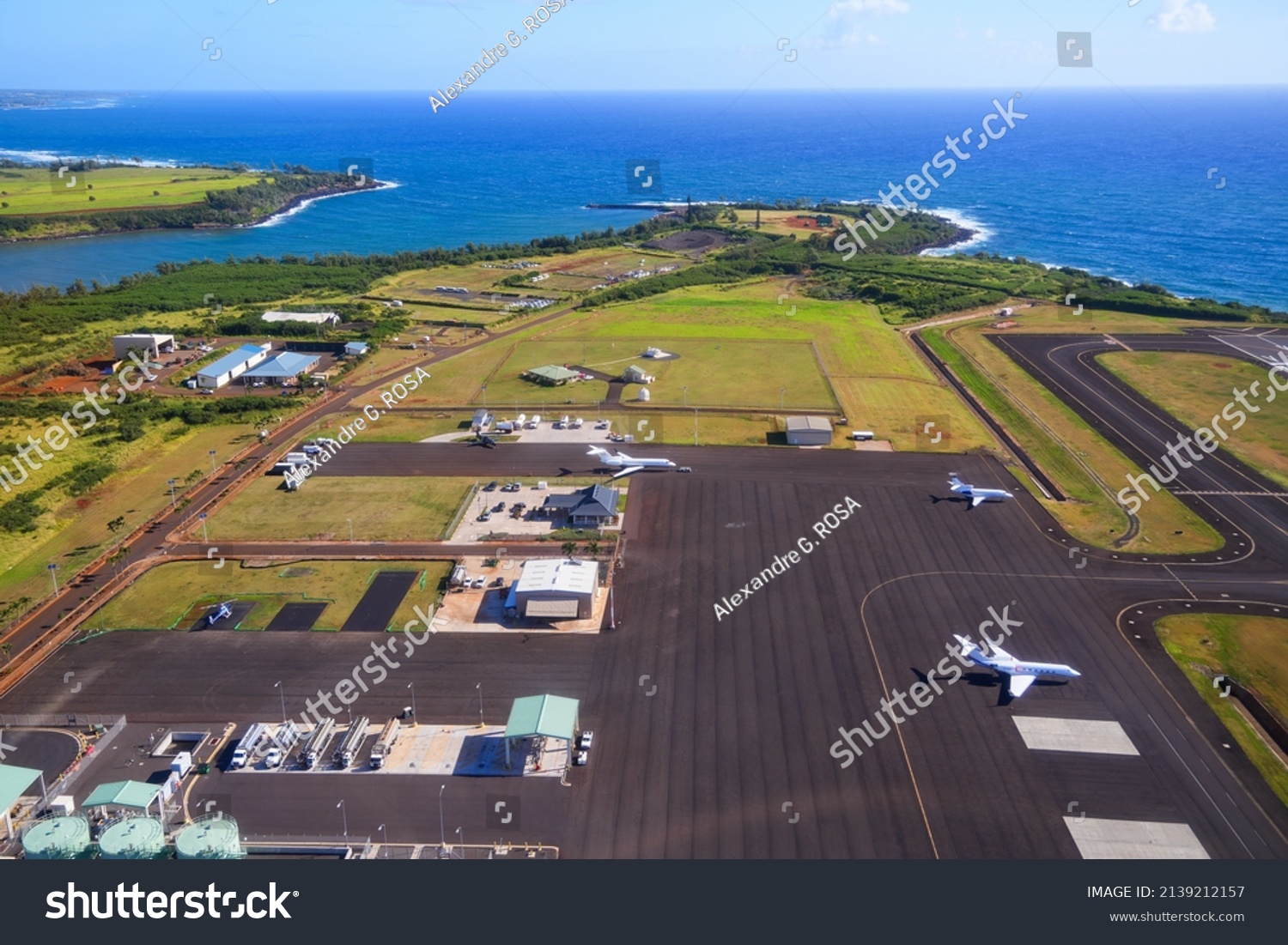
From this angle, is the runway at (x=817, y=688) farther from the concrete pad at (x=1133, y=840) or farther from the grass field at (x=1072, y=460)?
the grass field at (x=1072, y=460)

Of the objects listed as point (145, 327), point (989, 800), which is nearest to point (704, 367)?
point (989, 800)

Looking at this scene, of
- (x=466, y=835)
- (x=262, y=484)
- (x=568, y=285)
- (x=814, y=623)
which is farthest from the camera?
(x=568, y=285)

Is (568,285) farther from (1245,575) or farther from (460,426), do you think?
(1245,575)


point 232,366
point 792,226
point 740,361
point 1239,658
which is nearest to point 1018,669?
point 1239,658

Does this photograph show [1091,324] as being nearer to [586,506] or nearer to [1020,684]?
[586,506]

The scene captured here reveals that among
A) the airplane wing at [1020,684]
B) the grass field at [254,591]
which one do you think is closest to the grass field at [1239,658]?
the airplane wing at [1020,684]

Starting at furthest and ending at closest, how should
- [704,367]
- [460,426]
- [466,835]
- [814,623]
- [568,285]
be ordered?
[568,285]
[704,367]
[460,426]
[814,623]
[466,835]

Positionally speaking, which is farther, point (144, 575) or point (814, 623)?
point (144, 575)
